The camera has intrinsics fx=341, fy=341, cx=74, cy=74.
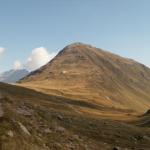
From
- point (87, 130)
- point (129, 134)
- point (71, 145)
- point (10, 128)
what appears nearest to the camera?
point (10, 128)

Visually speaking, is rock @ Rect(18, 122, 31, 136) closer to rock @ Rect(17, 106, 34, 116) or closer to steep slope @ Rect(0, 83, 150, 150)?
steep slope @ Rect(0, 83, 150, 150)

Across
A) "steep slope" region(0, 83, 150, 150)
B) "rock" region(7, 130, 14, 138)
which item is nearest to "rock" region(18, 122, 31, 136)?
"steep slope" region(0, 83, 150, 150)

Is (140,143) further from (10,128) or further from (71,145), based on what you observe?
(10,128)

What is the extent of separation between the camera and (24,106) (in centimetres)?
3600

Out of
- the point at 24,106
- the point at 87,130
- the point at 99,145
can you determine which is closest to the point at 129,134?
the point at 87,130

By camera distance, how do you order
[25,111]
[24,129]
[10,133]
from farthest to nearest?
1. [25,111]
2. [24,129]
3. [10,133]

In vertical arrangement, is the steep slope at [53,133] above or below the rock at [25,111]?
below

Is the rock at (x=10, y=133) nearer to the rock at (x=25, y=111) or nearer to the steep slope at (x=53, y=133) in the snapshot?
the steep slope at (x=53, y=133)

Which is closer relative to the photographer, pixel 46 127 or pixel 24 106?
pixel 46 127

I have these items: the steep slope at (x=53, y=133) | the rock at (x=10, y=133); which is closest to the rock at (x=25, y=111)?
the steep slope at (x=53, y=133)

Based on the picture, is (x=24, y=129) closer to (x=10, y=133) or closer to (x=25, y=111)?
(x=10, y=133)

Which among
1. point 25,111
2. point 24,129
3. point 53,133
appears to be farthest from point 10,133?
point 25,111

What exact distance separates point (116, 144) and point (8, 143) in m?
14.3

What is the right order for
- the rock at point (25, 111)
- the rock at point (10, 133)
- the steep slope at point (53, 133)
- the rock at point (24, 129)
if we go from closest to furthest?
the rock at point (10, 133) → the steep slope at point (53, 133) → the rock at point (24, 129) → the rock at point (25, 111)
